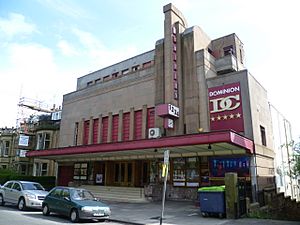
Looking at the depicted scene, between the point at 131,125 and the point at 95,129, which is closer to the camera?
the point at 131,125

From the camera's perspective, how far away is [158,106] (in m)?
21.6

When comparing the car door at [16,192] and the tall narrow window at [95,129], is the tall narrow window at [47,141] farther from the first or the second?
the car door at [16,192]

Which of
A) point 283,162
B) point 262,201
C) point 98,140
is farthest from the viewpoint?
point 98,140

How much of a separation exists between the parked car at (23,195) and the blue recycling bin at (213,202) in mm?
8609

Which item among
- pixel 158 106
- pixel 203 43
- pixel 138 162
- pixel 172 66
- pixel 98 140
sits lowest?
pixel 138 162

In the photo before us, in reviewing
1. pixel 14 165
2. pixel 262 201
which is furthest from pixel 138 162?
pixel 14 165

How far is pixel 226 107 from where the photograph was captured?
20.0 m

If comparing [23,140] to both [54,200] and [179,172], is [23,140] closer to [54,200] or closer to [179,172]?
[179,172]

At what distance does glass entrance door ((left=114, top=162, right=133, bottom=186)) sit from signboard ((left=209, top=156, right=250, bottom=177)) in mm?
8046

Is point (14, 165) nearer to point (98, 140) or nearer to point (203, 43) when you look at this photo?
point (98, 140)

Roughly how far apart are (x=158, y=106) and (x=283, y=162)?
12.8 m

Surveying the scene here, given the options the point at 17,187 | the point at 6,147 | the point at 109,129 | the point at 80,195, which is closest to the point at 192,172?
the point at 80,195

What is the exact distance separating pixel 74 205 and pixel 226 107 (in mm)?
12585

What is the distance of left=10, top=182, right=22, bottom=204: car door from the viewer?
1573 centimetres
